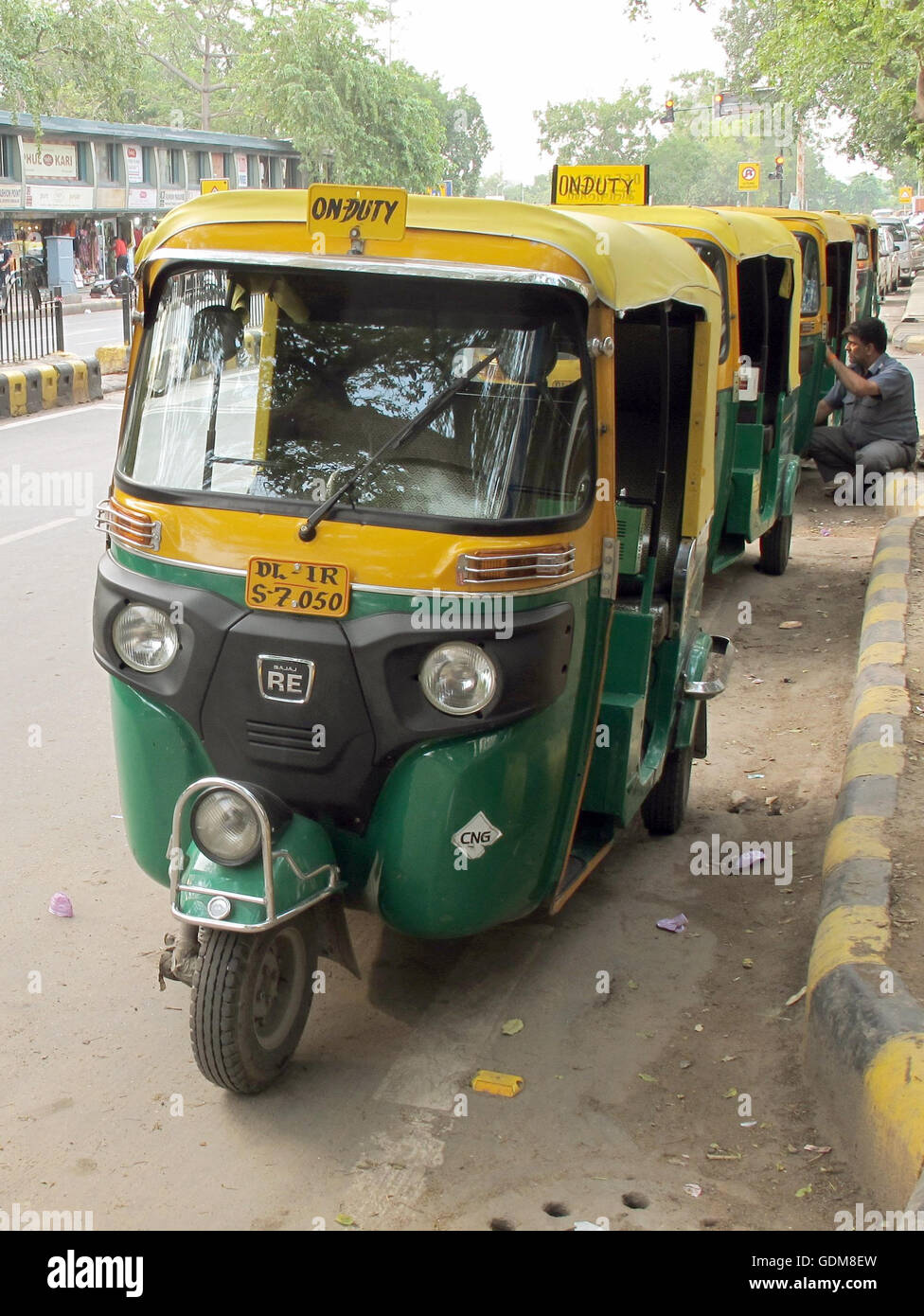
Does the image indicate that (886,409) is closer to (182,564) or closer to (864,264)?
(864,264)

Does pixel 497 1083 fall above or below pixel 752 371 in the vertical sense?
below

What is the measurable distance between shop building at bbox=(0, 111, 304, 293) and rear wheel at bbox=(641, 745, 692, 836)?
103 feet

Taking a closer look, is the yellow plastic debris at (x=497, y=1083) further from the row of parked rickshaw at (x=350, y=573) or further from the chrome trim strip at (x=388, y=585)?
the chrome trim strip at (x=388, y=585)

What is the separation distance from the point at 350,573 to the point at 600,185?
7.96 m

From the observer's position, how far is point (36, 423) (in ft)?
53.5

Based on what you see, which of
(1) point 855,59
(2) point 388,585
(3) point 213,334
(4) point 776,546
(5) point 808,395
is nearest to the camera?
(2) point 388,585

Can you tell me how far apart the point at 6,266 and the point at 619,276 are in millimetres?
33657

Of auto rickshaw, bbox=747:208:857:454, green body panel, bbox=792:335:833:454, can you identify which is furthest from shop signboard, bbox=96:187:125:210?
green body panel, bbox=792:335:833:454

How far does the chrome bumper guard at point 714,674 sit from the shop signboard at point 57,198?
39443 mm

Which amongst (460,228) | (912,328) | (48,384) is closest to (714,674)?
(460,228)

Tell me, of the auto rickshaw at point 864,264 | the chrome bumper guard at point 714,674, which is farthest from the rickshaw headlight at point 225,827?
the auto rickshaw at point 864,264

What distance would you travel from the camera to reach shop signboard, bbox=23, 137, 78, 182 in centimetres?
4081

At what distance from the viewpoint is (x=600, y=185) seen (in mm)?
10688

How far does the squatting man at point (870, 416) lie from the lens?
1123 cm
